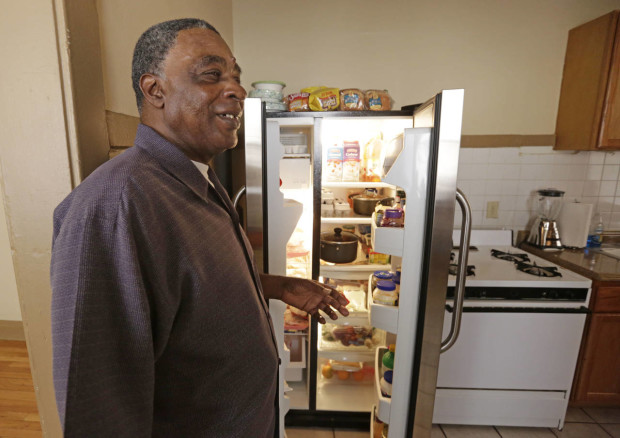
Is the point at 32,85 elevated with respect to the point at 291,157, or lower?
elevated

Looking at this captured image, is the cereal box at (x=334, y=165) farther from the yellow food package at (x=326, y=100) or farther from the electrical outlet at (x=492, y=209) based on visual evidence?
the electrical outlet at (x=492, y=209)

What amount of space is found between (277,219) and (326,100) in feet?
2.40

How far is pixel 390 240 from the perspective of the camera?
1.18 meters

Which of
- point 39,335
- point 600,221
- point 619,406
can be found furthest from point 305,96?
point 619,406

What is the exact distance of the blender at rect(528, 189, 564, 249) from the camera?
7.02 feet

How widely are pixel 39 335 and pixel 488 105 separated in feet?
8.45

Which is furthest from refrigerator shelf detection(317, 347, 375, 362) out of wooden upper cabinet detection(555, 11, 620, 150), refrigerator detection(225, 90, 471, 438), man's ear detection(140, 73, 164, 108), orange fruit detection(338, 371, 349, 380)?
wooden upper cabinet detection(555, 11, 620, 150)

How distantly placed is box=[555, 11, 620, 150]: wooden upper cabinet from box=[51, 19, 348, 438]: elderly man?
224 centimetres

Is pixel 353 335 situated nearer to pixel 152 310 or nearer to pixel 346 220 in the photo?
pixel 346 220

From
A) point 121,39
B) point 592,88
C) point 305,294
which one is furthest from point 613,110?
point 121,39

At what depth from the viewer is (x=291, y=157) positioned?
160 centimetres

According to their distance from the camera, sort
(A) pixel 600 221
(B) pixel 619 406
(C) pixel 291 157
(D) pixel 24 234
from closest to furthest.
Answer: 1. (D) pixel 24 234
2. (C) pixel 291 157
3. (B) pixel 619 406
4. (A) pixel 600 221

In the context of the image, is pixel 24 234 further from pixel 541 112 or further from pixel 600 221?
pixel 600 221

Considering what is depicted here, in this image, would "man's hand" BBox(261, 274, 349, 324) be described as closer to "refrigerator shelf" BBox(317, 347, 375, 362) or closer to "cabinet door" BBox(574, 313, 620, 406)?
"refrigerator shelf" BBox(317, 347, 375, 362)
